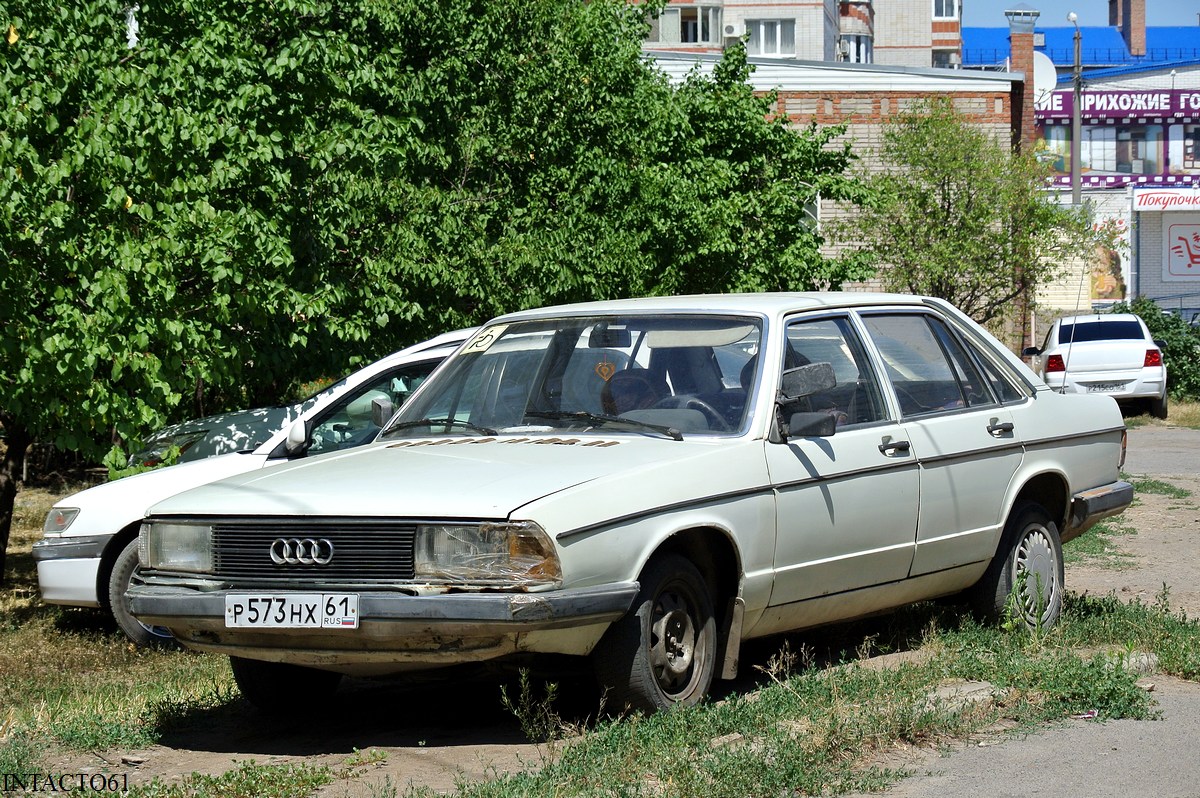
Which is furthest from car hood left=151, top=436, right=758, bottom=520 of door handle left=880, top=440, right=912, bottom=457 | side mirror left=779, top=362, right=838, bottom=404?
door handle left=880, top=440, right=912, bottom=457

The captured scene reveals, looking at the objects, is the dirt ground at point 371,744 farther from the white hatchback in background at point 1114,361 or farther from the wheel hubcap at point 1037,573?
the white hatchback in background at point 1114,361

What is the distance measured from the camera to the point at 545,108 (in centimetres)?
1485

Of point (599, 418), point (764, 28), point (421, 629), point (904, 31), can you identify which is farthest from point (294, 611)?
point (904, 31)

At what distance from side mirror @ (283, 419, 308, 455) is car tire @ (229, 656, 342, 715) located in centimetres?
166

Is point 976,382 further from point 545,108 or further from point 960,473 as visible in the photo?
point 545,108

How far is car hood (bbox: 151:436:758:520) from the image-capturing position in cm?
537

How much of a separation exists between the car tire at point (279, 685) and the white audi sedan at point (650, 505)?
0.5 inches

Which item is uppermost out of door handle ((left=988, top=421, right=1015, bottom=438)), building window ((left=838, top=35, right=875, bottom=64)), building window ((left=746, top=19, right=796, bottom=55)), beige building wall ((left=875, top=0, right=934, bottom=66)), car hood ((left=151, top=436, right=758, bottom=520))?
beige building wall ((left=875, top=0, right=934, bottom=66))

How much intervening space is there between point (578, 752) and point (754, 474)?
1457mm

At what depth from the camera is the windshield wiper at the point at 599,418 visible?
625 cm

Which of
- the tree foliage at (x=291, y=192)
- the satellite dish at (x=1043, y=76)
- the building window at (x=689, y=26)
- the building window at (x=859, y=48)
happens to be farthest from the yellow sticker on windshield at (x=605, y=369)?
the building window at (x=859, y=48)

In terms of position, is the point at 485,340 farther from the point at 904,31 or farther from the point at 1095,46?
the point at 1095,46

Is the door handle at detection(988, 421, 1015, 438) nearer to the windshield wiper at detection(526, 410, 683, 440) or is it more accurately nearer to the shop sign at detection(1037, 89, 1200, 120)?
the windshield wiper at detection(526, 410, 683, 440)

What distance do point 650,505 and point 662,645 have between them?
1.85 ft
